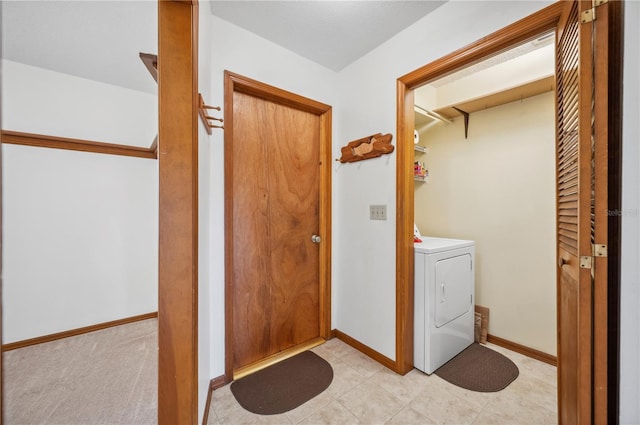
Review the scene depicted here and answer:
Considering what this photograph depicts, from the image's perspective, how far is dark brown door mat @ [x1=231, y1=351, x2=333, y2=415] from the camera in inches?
60.5

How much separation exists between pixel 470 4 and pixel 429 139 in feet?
4.36

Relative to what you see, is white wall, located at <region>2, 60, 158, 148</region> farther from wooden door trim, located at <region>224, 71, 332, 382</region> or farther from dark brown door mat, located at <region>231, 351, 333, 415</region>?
dark brown door mat, located at <region>231, 351, 333, 415</region>

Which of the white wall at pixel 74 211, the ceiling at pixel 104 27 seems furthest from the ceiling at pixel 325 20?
the white wall at pixel 74 211

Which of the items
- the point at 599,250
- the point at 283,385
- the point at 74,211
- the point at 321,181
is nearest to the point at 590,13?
the point at 599,250

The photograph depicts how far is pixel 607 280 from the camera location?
808 mm

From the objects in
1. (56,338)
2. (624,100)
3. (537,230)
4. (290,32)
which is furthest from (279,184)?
(537,230)

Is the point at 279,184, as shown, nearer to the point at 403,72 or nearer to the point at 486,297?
the point at 403,72

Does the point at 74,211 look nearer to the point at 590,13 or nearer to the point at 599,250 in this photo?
the point at 599,250

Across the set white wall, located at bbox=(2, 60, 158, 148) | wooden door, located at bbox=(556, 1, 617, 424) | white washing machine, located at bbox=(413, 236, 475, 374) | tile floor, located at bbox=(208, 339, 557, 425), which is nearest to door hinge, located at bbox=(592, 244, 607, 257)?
wooden door, located at bbox=(556, 1, 617, 424)

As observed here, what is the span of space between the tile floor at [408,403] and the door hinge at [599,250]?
3.90ft

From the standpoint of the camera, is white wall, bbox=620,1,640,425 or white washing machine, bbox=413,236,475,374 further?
white washing machine, bbox=413,236,475,374

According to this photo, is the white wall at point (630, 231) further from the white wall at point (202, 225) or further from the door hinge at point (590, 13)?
the white wall at point (202, 225)

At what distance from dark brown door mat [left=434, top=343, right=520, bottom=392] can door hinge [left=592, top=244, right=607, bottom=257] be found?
133 cm

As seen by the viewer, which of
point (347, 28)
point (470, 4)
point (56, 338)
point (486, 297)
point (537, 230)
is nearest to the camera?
point (56, 338)
